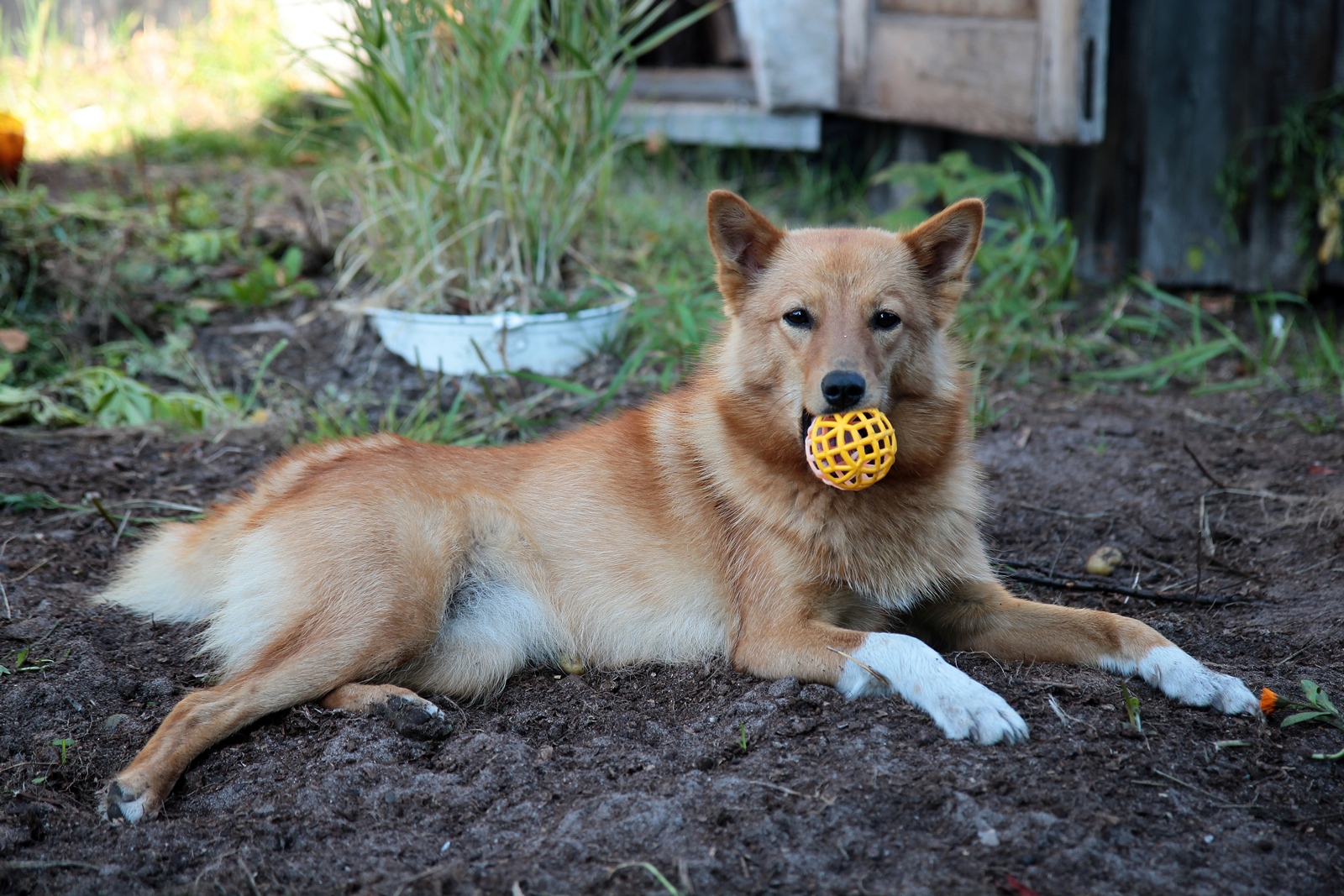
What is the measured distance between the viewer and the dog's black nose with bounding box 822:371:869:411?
8.90 feet

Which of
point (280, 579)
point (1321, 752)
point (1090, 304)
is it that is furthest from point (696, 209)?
A: point (1321, 752)

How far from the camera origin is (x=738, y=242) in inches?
125

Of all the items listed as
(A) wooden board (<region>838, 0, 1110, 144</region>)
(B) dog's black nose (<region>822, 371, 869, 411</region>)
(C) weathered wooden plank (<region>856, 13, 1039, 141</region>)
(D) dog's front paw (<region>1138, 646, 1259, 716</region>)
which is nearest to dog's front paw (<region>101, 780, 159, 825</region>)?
(B) dog's black nose (<region>822, 371, 869, 411</region>)

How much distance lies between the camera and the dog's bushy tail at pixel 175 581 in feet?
10.6

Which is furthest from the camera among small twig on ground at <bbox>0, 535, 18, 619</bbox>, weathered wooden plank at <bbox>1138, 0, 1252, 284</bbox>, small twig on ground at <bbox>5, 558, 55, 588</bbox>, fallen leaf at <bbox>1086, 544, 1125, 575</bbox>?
weathered wooden plank at <bbox>1138, 0, 1252, 284</bbox>

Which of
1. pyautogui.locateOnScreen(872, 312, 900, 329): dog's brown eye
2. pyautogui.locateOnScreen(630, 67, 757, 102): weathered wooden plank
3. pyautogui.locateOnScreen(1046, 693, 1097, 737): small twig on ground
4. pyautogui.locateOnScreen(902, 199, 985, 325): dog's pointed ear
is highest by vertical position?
pyautogui.locateOnScreen(630, 67, 757, 102): weathered wooden plank

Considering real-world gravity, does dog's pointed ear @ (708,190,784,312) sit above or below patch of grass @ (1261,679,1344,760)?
above

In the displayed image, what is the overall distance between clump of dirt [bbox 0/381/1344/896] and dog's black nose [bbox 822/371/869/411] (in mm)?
743

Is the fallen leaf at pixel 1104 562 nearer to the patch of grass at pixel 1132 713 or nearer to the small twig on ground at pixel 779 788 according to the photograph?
the patch of grass at pixel 1132 713

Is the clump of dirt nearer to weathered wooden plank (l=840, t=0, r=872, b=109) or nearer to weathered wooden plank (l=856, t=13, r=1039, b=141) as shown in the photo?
weathered wooden plank (l=856, t=13, r=1039, b=141)

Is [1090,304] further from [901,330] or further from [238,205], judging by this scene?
[238,205]

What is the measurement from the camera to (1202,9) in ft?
17.8

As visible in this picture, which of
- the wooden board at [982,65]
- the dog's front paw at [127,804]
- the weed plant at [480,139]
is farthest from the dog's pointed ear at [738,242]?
the wooden board at [982,65]

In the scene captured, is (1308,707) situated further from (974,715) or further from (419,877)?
(419,877)
